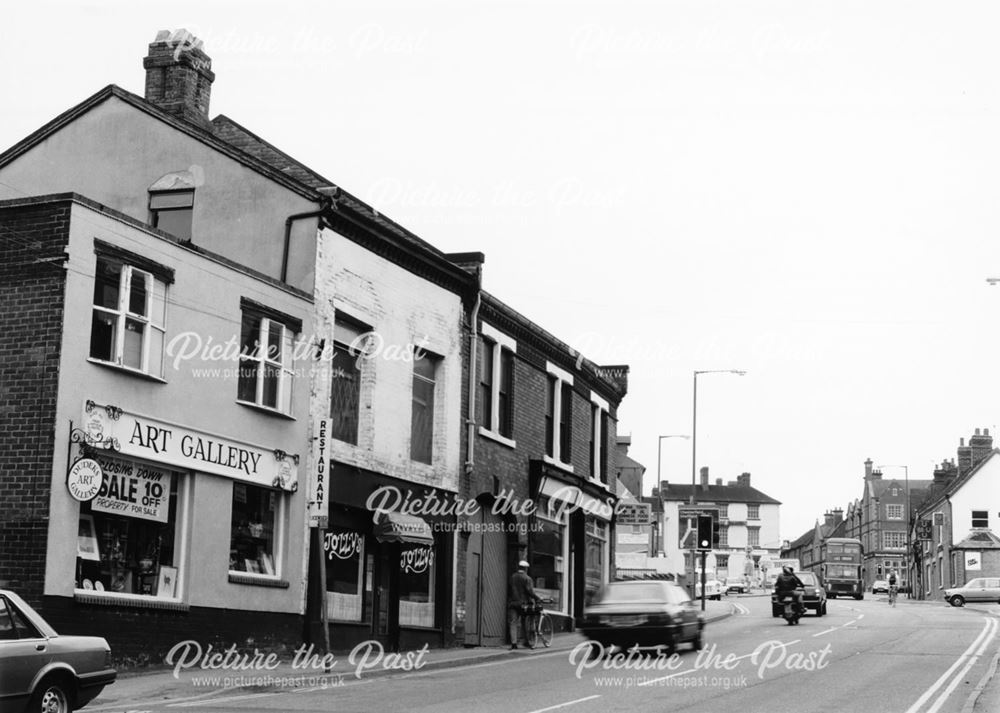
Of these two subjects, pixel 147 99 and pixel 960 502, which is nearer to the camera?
pixel 147 99

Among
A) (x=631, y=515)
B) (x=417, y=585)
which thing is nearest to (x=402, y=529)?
(x=417, y=585)

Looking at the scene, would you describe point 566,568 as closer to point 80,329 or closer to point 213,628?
point 213,628

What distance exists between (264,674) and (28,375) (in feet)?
18.1

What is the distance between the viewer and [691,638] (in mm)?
24047

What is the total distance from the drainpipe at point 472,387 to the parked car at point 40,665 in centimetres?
1504

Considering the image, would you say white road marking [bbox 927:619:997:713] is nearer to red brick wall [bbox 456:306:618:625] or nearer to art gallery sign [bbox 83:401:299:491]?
red brick wall [bbox 456:306:618:625]

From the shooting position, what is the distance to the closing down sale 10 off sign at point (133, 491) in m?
18.2

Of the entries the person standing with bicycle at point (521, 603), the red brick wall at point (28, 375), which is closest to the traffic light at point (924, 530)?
the person standing with bicycle at point (521, 603)

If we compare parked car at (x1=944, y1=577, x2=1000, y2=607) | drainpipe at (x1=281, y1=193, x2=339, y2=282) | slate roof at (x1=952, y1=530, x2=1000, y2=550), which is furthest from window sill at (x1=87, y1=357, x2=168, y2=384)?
slate roof at (x1=952, y1=530, x2=1000, y2=550)

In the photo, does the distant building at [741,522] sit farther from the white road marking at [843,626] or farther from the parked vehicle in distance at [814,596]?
the white road marking at [843,626]

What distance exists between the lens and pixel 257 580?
21.0 m

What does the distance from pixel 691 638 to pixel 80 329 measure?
12.6 meters

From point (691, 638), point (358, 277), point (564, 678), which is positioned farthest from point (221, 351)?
point (691, 638)

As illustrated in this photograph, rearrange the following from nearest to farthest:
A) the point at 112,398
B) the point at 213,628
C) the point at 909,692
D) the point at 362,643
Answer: the point at 909,692, the point at 112,398, the point at 213,628, the point at 362,643
